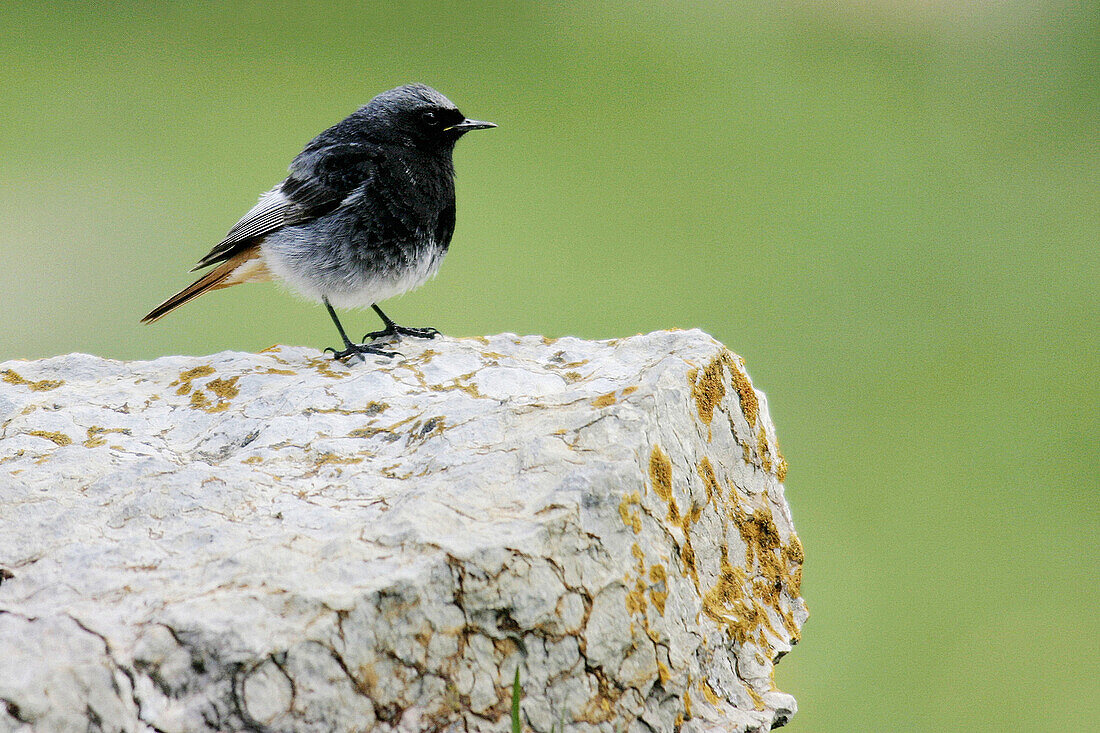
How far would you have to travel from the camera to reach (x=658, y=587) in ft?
9.86

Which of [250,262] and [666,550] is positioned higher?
[250,262]

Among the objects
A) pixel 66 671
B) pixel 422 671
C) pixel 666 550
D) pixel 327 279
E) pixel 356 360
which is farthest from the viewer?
pixel 327 279

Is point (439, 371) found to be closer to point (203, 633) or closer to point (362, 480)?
point (362, 480)

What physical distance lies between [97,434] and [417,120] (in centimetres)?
282

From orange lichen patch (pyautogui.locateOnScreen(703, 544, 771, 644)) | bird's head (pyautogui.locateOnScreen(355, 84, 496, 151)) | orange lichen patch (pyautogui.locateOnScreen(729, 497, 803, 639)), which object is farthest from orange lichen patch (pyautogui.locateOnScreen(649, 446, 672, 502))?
bird's head (pyautogui.locateOnScreen(355, 84, 496, 151))

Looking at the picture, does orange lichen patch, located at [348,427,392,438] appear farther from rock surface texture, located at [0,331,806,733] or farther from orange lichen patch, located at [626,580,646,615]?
orange lichen patch, located at [626,580,646,615]

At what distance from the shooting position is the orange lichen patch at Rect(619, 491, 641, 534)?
300 cm

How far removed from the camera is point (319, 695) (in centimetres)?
259

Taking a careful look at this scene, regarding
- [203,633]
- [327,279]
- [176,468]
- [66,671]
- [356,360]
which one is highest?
[327,279]

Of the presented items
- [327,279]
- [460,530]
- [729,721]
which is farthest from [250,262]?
Result: [729,721]

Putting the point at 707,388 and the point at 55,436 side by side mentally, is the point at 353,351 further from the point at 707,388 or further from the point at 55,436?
the point at 707,388

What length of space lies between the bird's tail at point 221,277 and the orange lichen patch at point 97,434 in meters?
2.13

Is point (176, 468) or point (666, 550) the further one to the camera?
point (176, 468)

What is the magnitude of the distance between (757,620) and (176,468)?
2172mm
